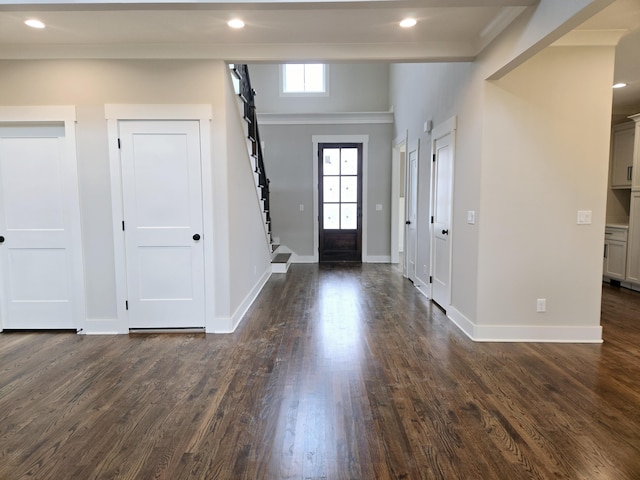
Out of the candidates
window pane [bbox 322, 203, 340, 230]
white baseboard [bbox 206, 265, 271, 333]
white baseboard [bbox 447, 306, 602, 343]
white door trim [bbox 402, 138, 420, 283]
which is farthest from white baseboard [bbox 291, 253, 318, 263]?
white baseboard [bbox 447, 306, 602, 343]

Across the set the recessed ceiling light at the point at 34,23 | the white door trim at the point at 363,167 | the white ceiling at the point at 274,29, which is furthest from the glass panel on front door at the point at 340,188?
the recessed ceiling light at the point at 34,23

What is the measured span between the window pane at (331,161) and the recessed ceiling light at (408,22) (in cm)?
485

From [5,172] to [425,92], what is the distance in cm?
499

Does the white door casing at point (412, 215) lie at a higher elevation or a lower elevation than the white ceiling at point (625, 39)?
lower

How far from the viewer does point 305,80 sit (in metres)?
8.40

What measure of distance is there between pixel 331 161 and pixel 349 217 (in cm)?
124

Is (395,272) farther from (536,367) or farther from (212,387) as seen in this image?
(212,387)

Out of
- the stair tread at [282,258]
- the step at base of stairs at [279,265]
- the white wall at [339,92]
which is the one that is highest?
the white wall at [339,92]

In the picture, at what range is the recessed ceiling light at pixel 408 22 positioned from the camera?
298cm

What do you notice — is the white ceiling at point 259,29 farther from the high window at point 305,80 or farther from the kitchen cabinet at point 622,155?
the high window at point 305,80

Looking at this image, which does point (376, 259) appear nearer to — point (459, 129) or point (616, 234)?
point (616, 234)

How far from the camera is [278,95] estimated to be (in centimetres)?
830

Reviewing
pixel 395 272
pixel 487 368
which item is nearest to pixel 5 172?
pixel 487 368

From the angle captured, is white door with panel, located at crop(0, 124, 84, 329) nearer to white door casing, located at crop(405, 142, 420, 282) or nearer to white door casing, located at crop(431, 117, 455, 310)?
white door casing, located at crop(431, 117, 455, 310)
